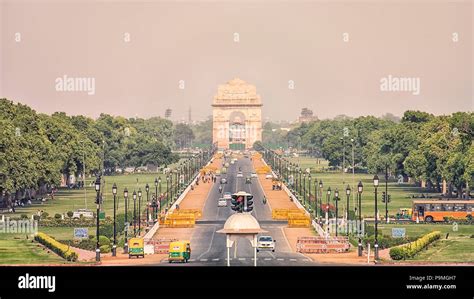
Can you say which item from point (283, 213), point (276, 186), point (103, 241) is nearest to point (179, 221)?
point (283, 213)

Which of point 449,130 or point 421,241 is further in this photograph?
point 449,130

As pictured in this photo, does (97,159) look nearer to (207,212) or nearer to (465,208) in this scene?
(207,212)

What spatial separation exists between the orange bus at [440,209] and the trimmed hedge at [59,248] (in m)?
30.4

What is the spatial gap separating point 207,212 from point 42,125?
128 feet

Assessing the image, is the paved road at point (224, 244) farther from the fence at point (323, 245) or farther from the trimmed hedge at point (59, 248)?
the trimmed hedge at point (59, 248)

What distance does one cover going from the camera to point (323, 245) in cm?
8162

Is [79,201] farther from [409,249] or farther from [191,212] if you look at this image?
[409,249]

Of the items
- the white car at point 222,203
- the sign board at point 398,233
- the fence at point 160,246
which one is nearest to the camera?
the fence at point 160,246

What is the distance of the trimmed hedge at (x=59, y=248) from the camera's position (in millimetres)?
73750

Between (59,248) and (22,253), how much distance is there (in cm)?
187

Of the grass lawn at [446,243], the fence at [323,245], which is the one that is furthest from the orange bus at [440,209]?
the fence at [323,245]
